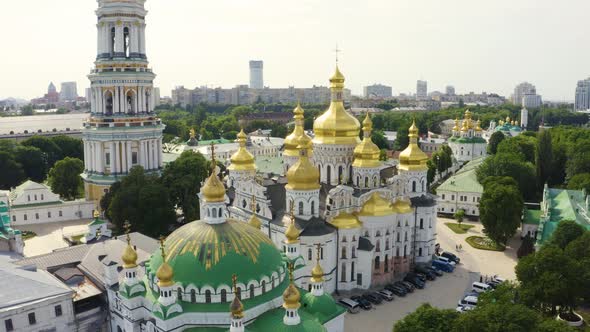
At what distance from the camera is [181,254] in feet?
65.6

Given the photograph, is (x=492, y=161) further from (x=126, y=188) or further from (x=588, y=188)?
(x=126, y=188)

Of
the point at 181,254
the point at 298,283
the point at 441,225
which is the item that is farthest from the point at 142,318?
the point at 441,225

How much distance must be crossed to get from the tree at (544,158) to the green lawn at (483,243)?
16.3m

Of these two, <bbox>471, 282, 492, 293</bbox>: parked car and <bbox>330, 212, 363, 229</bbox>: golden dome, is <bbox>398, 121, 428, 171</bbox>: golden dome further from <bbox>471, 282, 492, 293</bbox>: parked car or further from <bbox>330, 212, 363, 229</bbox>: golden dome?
<bbox>471, 282, 492, 293</bbox>: parked car

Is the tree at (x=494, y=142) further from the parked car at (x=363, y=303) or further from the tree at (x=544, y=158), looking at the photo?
the parked car at (x=363, y=303)

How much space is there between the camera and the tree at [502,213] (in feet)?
117

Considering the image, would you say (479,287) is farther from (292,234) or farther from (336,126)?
(336,126)

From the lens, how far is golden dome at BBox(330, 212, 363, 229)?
95.2ft

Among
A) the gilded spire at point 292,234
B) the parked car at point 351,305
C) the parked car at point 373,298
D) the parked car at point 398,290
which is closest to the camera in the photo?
the gilded spire at point 292,234

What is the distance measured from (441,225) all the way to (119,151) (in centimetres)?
2926

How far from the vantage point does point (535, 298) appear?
23.8 m

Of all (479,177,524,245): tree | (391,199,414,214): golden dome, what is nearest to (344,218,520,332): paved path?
(479,177,524,245): tree

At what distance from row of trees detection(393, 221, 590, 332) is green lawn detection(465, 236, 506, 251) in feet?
24.2

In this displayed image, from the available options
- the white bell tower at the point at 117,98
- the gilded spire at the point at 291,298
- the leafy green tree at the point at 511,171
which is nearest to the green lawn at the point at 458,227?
the leafy green tree at the point at 511,171
